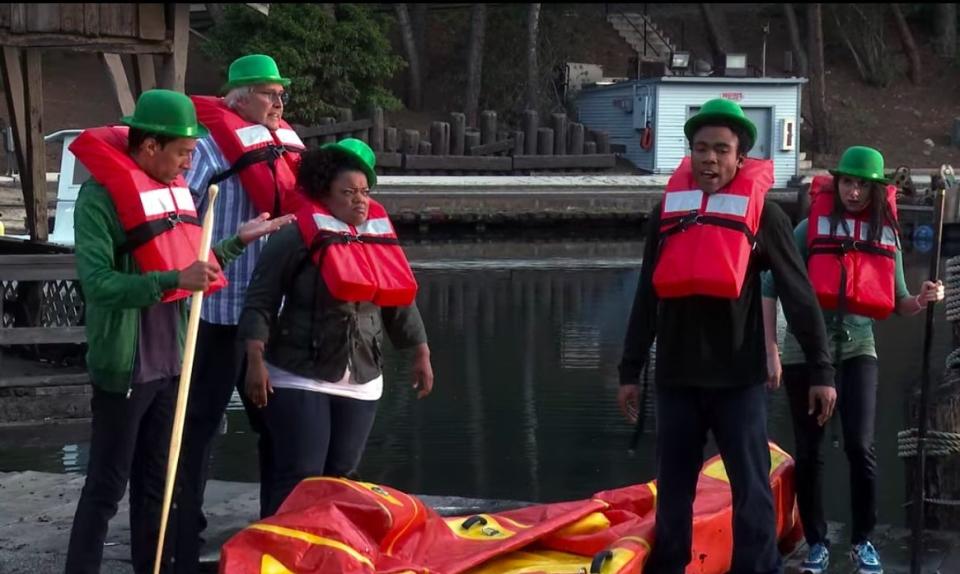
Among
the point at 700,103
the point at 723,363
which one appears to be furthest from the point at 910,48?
the point at 723,363

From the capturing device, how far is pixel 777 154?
131ft

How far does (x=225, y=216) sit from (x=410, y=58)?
130 feet

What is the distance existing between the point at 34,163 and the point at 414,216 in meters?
18.6

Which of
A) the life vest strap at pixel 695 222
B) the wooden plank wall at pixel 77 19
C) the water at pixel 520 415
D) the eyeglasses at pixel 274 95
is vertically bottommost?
the water at pixel 520 415

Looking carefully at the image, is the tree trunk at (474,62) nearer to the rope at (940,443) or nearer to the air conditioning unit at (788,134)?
the air conditioning unit at (788,134)

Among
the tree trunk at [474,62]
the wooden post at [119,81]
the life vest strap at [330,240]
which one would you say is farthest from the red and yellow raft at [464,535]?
the tree trunk at [474,62]

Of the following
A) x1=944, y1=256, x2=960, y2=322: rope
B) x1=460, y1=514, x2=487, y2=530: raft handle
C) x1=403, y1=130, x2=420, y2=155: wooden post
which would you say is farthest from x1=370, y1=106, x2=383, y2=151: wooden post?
x1=460, y1=514, x2=487, y2=530: raft handle

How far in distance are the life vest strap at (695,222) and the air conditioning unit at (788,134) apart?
116 feet

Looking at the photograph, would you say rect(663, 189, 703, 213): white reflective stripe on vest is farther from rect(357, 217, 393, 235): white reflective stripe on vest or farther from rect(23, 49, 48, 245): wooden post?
rect(23, 49, 48, 245): wooden post

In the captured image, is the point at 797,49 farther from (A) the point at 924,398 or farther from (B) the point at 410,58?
(A) the point at 924,398

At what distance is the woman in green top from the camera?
6027 millimetres

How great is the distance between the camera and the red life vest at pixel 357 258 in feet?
17.6

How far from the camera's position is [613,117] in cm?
4291

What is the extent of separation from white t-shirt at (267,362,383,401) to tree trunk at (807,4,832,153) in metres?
39.6
